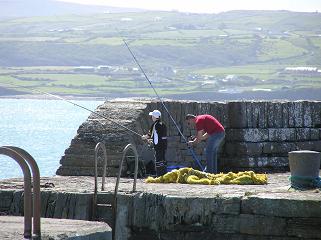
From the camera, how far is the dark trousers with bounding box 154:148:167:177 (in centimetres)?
1756

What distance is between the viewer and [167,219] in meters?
13.9

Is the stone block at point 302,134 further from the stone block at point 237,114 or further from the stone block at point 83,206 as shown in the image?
the stone block at point 83,206

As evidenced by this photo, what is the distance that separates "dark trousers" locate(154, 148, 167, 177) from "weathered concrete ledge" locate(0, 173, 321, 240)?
2.80 meters

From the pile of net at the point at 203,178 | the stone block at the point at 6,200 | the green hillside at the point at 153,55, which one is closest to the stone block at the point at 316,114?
the pile of net at the point at 203,178

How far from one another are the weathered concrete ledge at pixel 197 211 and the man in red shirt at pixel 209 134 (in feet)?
10.6

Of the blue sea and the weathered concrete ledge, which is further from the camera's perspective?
the blue sea

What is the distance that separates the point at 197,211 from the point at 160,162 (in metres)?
3.87

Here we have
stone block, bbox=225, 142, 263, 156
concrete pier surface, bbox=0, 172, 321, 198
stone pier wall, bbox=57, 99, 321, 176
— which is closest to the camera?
concrete pier surface, bbox=0, 172, 321, 198

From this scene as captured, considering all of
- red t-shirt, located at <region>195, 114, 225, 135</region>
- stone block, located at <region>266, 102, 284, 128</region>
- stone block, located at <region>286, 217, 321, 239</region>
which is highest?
stone block, located at <region>266, 102, 284, 128</region>

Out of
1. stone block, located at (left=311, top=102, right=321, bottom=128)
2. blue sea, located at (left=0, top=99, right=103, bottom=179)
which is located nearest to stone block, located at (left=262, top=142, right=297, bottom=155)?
stone block, located at (left=311, top=102, right=321, bottom=128)

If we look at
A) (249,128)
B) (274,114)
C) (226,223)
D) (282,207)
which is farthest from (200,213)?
(274,114)

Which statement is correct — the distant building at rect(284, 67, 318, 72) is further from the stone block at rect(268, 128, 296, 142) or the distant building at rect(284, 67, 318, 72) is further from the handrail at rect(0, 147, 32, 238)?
the handrail at rect(0, 147, 32, 238)

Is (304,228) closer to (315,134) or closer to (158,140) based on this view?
(158,140)

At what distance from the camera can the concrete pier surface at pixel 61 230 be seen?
33.7 ft
